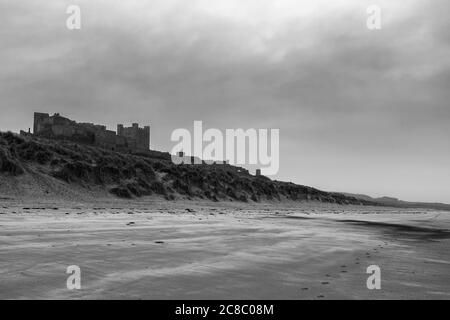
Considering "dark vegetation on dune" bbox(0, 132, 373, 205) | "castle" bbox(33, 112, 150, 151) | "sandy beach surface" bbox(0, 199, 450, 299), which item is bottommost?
"sandy beach surface" bbox(0, 199, 450, 299)

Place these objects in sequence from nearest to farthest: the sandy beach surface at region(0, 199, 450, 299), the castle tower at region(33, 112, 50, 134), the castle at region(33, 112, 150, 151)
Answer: the sandy beach surface at region(0, 199, 450, 299) → the castle at region(33, 112, 150, 151) → the castle tower at region(33, 112, 50, 134)

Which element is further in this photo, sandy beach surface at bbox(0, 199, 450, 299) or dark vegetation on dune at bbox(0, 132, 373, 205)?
dark vegetation on dune at bbox(0, 132, 373, 205)

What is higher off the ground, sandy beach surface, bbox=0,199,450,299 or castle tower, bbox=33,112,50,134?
castle tower, bbox=33,112,50,134

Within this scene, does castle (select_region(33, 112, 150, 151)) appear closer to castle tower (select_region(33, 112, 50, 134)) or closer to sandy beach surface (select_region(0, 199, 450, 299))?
castle tower (select_region(33, 112, 50, 134))

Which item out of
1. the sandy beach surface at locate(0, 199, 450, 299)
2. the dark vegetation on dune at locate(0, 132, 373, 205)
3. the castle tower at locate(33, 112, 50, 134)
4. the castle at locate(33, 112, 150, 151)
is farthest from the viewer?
the castle tower at locate(33, 112, 50, 134)

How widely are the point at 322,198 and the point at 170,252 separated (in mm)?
70007

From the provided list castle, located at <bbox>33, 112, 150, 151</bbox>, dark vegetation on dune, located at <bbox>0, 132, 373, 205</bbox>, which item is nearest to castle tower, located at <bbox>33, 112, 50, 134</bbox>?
castle, located at <bbox>33, 112, 150, 151</bbox>

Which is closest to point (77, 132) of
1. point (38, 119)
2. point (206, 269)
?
point (38, 119)

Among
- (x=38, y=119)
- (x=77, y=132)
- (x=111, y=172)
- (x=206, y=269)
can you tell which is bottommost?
(x=206, y=269)

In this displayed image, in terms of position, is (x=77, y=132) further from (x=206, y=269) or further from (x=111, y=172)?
(x=206, y=269)

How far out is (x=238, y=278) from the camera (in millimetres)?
5098

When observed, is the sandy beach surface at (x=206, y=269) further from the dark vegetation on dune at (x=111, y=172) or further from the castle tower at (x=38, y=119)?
the castle tower at (x=38, y=119)
